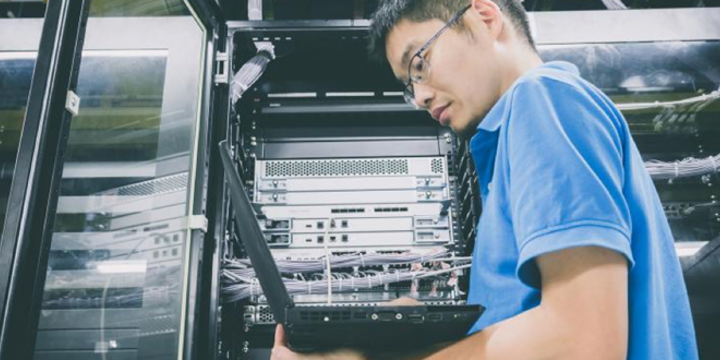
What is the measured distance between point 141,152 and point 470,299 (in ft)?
3.61

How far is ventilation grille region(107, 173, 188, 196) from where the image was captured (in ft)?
4.83

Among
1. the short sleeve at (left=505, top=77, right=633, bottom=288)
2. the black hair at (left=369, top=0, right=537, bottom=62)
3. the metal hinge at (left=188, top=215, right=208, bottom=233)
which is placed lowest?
the short sleeve at (left=505, top=77, right=633, bottom=288)

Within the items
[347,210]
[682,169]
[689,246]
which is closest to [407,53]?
[347,210]

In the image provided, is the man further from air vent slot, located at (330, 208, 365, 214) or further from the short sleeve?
air vent slot, located at (330, 208, 365, 214)

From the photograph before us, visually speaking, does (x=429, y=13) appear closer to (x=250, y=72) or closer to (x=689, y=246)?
(x=250, y=72)

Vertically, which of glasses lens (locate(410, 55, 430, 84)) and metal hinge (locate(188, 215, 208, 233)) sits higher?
glasses lens (locate(410, 55, 430, 84))

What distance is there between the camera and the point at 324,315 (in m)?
0.70

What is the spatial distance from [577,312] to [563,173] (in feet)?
0.51

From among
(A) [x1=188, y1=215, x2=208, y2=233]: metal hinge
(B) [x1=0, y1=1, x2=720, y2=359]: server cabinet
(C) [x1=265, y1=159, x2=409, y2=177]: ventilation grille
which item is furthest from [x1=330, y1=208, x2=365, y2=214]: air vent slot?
(A) [x1=188, y1=215, x2=208, y2=233]: metal hinge

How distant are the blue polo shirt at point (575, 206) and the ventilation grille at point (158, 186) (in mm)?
1042

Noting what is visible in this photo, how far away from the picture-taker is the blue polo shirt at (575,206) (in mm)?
578

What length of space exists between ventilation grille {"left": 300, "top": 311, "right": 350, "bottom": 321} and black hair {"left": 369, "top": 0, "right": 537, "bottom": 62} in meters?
0.57

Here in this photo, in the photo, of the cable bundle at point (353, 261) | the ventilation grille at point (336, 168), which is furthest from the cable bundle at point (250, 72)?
the cable bundle at point (353, 261)

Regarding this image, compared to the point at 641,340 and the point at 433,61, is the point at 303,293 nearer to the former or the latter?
the point at 433,61
